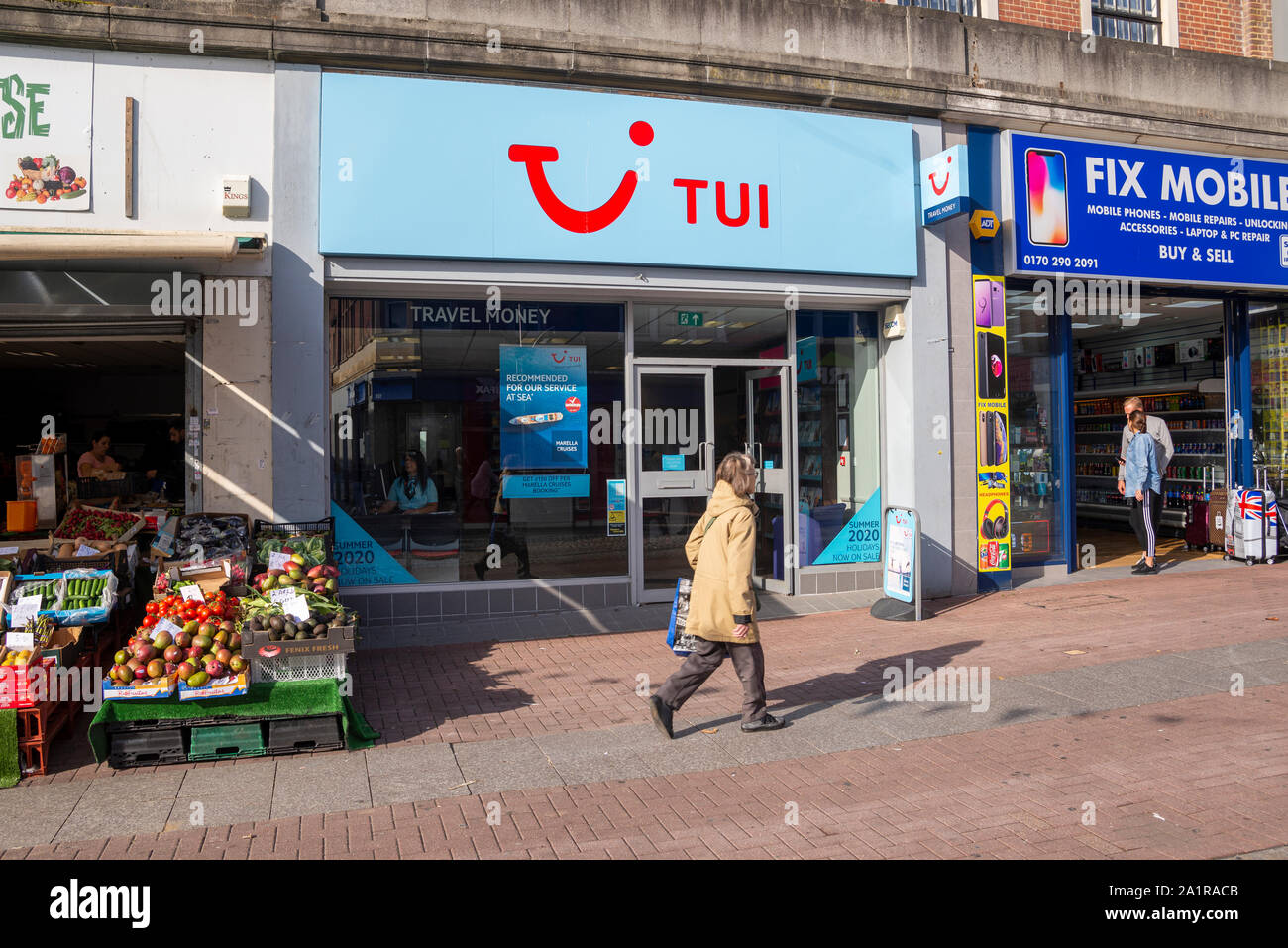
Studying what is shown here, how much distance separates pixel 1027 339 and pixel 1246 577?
3.70 m

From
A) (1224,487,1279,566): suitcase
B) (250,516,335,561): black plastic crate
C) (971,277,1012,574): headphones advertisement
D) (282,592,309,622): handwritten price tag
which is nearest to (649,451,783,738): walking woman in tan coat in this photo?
(282,592,309,622): handwritten price tag

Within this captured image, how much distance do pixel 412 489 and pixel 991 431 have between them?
6.31 metres

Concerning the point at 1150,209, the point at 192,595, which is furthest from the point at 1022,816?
the point at 1150,209

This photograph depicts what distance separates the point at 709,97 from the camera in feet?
31.3

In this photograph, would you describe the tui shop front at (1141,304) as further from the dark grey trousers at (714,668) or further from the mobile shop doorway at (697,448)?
the dark grey trousers at (714,668)

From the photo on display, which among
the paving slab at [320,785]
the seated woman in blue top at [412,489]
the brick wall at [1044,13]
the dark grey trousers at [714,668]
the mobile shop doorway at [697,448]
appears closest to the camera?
the paving slab at [320,785]

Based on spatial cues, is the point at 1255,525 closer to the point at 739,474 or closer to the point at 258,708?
the point at 739,474

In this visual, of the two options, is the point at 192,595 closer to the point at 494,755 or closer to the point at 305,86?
the point at 494,755

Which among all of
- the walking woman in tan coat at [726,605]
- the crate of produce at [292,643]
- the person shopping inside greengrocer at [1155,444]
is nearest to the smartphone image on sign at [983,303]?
the person shopping inside greengrocer at [1155,444]

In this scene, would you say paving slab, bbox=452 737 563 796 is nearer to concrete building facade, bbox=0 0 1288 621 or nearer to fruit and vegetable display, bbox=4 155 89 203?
concrete building facade, bbox=0 0 1288 621

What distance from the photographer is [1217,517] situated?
40.5 ft

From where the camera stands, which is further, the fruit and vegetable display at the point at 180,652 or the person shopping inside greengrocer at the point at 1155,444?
the person shopping inside greengrocer at the point at 1155,444

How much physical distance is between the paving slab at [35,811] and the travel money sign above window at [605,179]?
16.1 feet

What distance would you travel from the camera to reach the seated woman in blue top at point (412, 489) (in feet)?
29.3
